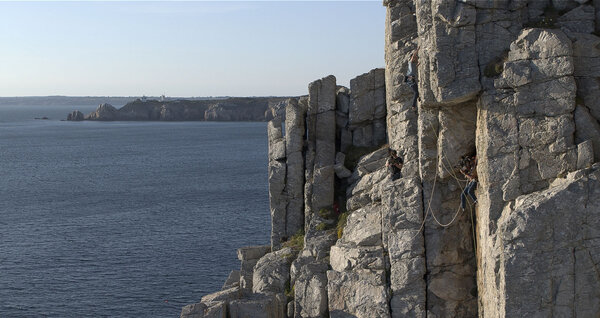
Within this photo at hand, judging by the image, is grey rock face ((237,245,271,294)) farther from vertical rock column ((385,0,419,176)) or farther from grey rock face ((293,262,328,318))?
vertical rock column ((385,0,419,176))

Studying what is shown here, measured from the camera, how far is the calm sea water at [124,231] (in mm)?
55281

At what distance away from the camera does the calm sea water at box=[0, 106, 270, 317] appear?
55.3 m

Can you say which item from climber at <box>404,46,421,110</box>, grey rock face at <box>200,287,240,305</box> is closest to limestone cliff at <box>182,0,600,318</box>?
grey rock face at <box>200,287,240,305</box>

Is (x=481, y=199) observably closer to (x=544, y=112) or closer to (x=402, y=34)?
(x=544, y=112)

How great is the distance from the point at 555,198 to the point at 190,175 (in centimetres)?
9345

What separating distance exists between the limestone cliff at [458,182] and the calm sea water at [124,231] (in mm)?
18306

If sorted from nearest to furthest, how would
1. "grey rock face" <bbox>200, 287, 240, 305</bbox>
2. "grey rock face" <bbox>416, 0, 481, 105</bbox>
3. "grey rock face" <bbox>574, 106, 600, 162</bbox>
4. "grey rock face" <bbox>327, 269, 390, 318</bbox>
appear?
"grey rock face" <bbox>574, 106, 600, 162</bbox> → "grey rock face" <bbox>416, 0, 481, 105</bbox> → "grey rock face" <bbox>327, 269, 390, 318</bbox> → "grey rock face" <bbox>200, 287, 240, 305</bbox>

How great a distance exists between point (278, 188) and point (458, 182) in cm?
1531

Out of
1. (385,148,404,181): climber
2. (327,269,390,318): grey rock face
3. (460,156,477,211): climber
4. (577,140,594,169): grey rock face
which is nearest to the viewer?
(577,140,594,169): grey rock face

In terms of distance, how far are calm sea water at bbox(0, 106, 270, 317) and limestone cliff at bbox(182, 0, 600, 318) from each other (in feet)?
60.1

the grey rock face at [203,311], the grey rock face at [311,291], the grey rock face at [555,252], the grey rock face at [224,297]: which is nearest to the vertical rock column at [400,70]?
the grey rock face at [311,291]

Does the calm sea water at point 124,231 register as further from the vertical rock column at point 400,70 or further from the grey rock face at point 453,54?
the grey rock face at point 453,54

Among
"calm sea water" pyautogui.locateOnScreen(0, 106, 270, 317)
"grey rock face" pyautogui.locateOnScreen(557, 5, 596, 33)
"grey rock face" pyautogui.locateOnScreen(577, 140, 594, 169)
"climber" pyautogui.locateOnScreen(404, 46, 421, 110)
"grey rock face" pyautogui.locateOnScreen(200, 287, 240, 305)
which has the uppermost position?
"grey rock face" pyautogui.locateOnScreen(557, 5, 596, 33)

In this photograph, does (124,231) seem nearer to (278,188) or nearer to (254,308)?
(278,188)
